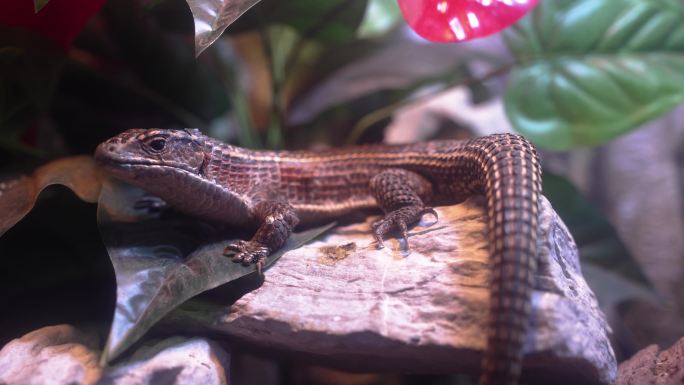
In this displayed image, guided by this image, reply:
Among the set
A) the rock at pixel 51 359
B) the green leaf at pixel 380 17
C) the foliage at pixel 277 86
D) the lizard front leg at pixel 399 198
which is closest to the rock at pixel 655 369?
the foliage at pixel 277 86

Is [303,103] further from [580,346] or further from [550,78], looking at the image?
[580,346]

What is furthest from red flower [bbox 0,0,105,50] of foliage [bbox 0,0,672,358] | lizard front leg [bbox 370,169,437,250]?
lizard front leg [bbox 370,169,437,250]

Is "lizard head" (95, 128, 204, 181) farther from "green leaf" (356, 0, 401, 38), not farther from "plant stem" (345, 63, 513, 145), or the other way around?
"green leaf" (356, 0, 401, 38)

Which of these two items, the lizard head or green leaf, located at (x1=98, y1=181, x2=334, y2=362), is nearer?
green leaf, located at (x1=98, y1=181, x2=334, y2=362)

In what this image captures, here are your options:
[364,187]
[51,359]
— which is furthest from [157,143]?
[364,187]

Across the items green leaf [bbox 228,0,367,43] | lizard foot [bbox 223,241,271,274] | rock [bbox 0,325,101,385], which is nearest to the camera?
rock [bbox 0,325,101,385]

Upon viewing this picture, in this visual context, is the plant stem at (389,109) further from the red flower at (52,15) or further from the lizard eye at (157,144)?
the red flower at (52,15)

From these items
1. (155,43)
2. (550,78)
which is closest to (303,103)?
(155,43)
